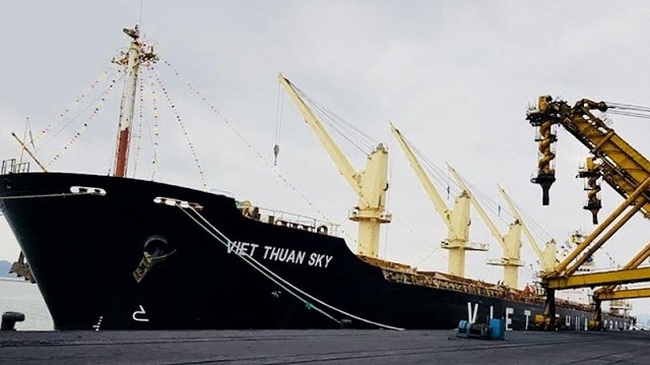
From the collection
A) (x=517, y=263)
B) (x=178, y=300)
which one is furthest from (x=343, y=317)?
(x=517, y=263)

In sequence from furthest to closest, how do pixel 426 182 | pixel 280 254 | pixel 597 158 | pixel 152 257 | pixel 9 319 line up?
pixel 426 182
pixel 597 158
pixel 280 254
pixel 152 257
pixel 9 319

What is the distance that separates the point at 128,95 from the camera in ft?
79.2

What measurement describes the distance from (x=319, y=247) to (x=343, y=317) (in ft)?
12.1

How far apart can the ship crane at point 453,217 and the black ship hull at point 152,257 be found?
2291 cm

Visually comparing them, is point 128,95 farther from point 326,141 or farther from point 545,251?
point 545,251

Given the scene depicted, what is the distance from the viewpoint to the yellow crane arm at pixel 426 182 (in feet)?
151

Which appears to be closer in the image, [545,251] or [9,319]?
[9,319]

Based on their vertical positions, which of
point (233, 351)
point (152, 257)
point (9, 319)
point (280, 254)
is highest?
point (280, 254)

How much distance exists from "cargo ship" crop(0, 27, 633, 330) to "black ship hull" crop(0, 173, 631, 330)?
0.04m

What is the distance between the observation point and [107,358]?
952 cm

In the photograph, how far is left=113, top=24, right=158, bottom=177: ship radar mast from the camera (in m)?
23.7

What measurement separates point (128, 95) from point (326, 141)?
15.7 m

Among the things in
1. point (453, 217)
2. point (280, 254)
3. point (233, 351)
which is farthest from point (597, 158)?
point (233, 351)

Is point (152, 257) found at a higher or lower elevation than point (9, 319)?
higher
